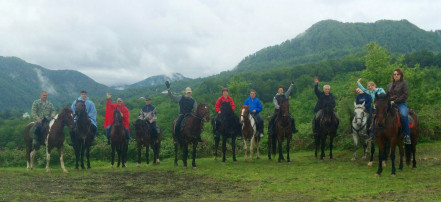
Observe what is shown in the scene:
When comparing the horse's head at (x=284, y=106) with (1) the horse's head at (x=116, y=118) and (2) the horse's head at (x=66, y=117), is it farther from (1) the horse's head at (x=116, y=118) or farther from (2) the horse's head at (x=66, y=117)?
(2) the horse's head at (x=66, y=117)

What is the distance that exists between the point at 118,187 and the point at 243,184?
320 cm

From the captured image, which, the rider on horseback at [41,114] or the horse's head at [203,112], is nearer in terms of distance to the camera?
the horse's head at [203,112]

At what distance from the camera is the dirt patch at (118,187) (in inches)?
286

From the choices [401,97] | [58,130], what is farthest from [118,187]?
[401,97]

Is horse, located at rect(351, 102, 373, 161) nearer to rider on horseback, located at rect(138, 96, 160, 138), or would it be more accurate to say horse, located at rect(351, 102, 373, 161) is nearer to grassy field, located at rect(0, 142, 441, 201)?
grassy field, located at rect(0, 142, 441, 201)

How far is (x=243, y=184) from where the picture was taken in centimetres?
869

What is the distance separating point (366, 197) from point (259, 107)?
7887mm

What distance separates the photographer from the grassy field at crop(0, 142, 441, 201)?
7.00 meters

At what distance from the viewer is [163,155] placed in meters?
21.0

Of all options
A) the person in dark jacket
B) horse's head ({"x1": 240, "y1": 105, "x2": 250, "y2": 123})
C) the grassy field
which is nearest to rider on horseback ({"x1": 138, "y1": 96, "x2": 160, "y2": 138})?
the grassy field

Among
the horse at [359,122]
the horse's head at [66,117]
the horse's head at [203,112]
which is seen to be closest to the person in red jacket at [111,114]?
the horse's head at [66,117]

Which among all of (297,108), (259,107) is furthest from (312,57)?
(259,107)

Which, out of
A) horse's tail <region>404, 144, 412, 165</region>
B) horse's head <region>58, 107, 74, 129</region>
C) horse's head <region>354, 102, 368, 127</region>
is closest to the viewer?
horse's tail <region>404, 144, 412, 165</region>

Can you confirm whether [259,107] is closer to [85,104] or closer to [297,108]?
[85,104]
